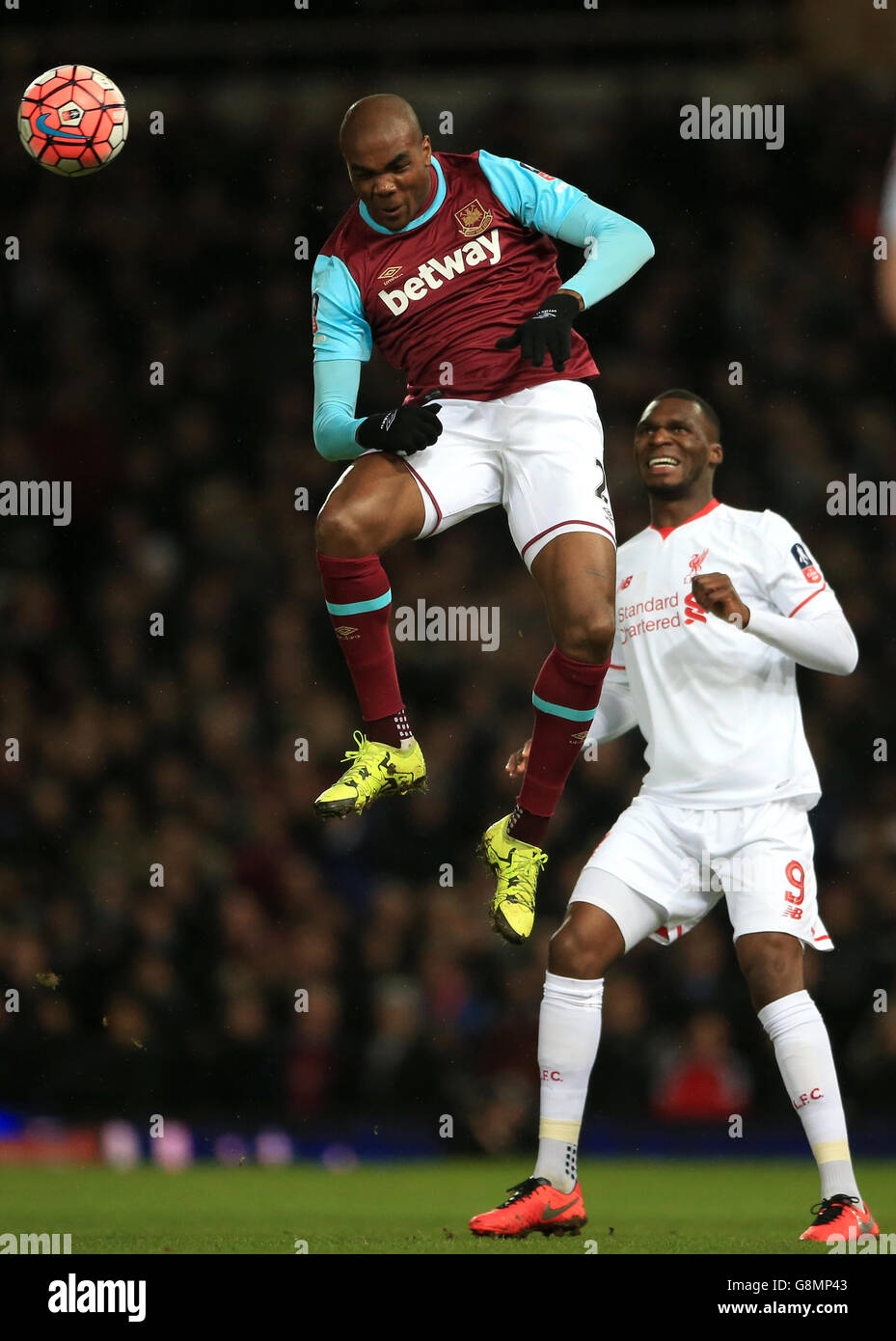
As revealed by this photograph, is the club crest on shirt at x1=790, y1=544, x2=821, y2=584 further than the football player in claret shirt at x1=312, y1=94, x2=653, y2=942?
Yes

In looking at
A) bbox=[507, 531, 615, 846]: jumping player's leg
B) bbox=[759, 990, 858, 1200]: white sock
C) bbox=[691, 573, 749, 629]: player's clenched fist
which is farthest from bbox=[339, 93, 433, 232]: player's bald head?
bbox=[759, 990, 858, 1200]: white sock

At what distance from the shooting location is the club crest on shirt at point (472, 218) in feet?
18.4

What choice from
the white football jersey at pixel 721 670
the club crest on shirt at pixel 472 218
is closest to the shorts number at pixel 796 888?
the white football jersey at pixel 721 670

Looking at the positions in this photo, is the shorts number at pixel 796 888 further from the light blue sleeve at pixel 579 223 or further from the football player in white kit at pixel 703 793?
the light blue sleeve at pixel 579 223

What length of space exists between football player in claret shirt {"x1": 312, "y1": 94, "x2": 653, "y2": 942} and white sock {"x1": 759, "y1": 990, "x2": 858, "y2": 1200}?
0.91 metres

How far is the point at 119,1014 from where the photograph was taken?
30.5ft

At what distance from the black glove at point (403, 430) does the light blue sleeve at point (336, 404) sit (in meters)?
0.16

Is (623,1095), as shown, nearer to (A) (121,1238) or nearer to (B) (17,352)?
(A) (121,1238)

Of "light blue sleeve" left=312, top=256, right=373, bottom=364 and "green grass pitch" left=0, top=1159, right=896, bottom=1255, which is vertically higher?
"light blue sleeve" left=312, top=256, right=373, bottom=364

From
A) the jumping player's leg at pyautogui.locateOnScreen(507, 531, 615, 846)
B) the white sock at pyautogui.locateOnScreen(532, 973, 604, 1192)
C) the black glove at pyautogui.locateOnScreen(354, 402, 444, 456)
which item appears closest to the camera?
the black glove at pyautogui.locateOnScreen(354, 402, 444, 456)

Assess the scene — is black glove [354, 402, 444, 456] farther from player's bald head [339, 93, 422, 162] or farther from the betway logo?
player's bald head [339, 93, 422, 162]

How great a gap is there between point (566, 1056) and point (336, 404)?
2274mm

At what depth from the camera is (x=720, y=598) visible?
554 cm

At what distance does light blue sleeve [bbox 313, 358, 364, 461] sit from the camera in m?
5.54
